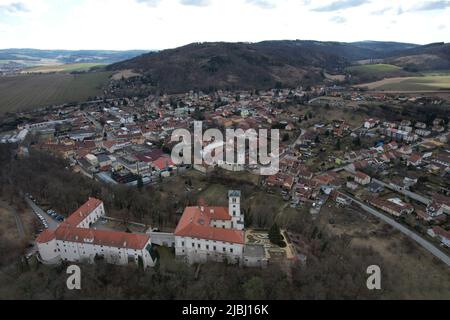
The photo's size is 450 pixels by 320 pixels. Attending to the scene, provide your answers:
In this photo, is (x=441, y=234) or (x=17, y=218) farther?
(x=441, y=234)

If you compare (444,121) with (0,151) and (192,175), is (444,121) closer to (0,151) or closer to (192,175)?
(192,175)

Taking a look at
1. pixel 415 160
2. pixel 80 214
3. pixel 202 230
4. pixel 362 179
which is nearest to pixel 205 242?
pixel 202 230

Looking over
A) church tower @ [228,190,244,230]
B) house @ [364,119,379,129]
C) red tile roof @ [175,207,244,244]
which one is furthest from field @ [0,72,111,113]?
house @ [364,119,379,129]

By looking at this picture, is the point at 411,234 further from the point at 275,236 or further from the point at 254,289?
the point at 254,289

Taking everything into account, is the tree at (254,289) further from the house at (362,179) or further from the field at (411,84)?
the field at (411,84)

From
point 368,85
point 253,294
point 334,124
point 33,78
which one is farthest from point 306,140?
point 33,78

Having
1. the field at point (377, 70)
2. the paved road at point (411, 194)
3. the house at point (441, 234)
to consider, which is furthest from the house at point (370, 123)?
the field at point (377, 70)
